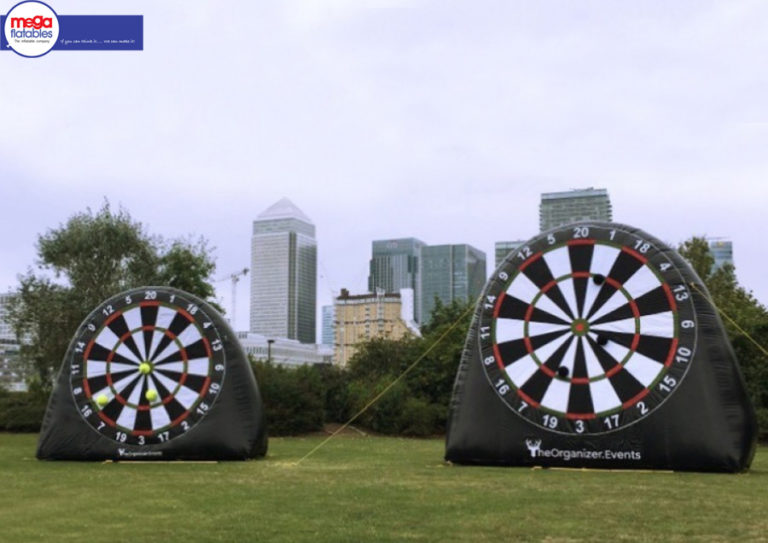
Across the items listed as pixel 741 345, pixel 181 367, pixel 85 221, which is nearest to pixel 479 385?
pixel 181 367

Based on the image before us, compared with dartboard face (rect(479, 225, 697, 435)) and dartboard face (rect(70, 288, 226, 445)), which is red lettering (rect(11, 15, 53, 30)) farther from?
dartboard face (rect(479, 225, 697, 435))

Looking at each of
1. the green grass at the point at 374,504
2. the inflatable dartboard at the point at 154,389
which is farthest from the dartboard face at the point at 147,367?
the green grass at the point at 374,504

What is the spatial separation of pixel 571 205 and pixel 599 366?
347 ft

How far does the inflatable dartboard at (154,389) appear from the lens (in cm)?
1366

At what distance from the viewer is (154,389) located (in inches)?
552

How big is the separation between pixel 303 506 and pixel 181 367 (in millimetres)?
6602

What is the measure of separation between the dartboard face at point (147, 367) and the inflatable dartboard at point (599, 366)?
4.59 m

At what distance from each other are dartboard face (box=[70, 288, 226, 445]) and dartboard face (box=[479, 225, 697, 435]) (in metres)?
5.00

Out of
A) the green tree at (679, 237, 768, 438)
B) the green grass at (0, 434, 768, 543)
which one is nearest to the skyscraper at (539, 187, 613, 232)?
the green tree at (679, 237, 768, 438)

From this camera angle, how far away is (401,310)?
163000 millimetres

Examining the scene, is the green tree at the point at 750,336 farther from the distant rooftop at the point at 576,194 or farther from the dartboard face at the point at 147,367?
the distant rooftop at the point at 576,194

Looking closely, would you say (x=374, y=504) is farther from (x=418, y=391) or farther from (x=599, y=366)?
(x=418, y=391)

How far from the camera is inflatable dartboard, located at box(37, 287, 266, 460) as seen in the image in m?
13.7

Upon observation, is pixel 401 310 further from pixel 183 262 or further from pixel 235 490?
pixel 235 490
